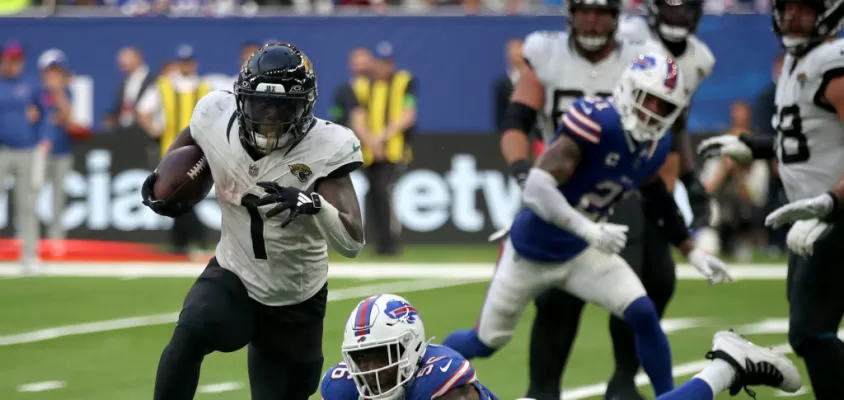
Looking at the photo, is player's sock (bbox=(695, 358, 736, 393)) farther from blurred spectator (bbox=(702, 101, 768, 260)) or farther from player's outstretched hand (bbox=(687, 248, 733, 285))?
blurred spectator (bbox=(702, 101, 768, 260))

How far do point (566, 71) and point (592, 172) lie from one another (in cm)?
93

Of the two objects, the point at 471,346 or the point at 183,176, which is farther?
the point at 471,346

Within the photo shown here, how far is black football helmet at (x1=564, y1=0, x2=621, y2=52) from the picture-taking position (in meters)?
6.66

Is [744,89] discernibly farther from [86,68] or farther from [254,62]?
[254,62]

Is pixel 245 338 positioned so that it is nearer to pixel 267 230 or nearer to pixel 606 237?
pixel 267 230

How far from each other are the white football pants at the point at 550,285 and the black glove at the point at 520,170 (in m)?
0.43

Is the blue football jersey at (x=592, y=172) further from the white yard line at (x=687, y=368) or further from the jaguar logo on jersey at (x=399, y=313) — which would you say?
the jaguar logo on jersey at (x=399, y=313)

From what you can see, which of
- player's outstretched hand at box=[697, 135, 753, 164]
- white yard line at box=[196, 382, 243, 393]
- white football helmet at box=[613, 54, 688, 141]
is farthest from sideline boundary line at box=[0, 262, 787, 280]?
white football helmet at box=[613, 54, 688, 141]

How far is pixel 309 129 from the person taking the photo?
17.0 ft

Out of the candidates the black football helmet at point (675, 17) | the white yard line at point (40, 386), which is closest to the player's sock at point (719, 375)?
the black football helmet at point (675, 17)

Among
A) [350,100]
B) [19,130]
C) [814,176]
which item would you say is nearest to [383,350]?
[814,176]

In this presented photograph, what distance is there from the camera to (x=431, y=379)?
4.51 meters

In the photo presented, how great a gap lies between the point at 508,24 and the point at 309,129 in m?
10.3

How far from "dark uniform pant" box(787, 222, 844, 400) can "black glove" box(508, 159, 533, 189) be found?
142 centimetres
